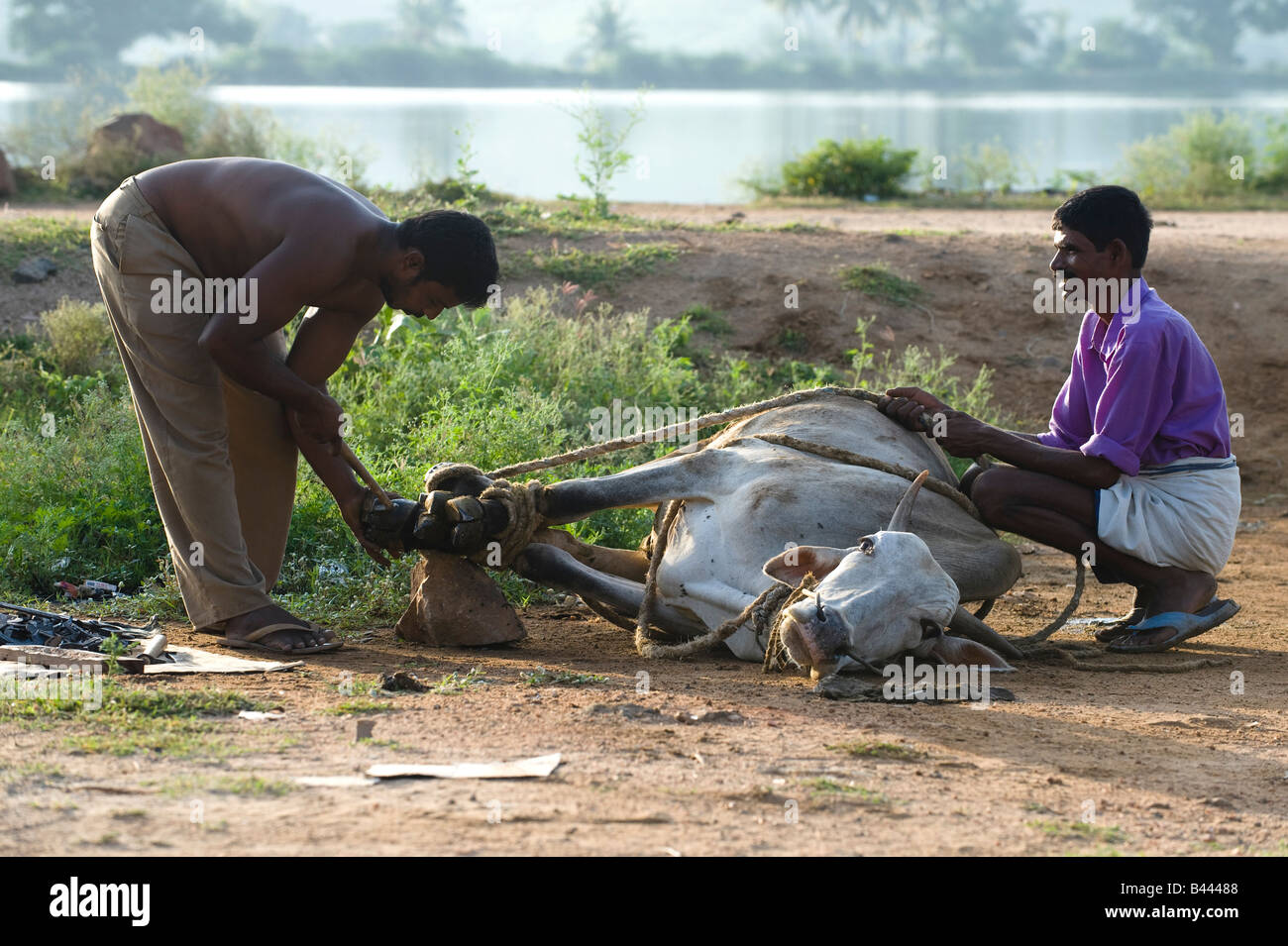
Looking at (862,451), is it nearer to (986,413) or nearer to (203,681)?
(203,681)

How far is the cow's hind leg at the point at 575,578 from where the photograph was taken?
4.94 metres

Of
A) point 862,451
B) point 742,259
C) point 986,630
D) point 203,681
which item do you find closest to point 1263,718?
point 986,630

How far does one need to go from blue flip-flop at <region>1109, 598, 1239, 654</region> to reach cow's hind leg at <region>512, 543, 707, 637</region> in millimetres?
1738

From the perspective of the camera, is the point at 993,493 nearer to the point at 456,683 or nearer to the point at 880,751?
the point at 880,751

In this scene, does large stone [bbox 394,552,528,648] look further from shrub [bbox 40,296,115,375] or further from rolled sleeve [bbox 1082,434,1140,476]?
shrub [bbox 40,296,115,375]

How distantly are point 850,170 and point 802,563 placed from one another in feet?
35.6

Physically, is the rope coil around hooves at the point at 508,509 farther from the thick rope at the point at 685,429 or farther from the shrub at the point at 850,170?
the shrub at the point at 850,170

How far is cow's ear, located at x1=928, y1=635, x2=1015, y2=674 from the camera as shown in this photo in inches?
165

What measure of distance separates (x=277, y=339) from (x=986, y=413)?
498cm

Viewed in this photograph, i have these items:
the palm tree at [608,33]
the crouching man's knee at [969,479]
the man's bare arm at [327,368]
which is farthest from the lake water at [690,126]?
the crouching man's knee at [969,479]

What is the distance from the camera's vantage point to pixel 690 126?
43.4 metres

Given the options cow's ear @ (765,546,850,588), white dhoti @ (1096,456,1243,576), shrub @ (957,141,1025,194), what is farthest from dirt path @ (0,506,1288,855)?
shrub @ (957,141,1025,194)

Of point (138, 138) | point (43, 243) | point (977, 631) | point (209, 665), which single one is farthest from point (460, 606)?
point (138, 138)

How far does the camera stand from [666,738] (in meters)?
3.58
